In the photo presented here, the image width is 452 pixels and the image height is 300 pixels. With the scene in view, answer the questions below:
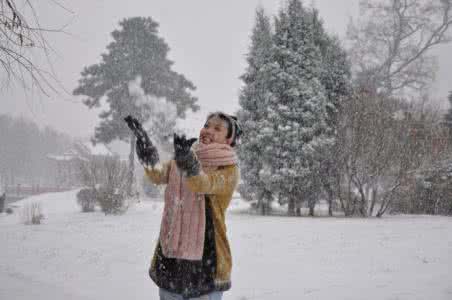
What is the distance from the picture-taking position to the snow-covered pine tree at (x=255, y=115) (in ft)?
51.9

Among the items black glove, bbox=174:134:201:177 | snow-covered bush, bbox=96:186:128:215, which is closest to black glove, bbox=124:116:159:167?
black glove, bbox=174:134:201:177

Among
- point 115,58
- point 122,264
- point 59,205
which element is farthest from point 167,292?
point 115,58

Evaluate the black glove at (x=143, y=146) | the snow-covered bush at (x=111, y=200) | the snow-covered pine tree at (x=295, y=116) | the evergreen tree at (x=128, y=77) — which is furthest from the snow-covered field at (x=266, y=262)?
the evergreen tree at (x=128, y=77)

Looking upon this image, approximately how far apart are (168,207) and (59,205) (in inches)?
843

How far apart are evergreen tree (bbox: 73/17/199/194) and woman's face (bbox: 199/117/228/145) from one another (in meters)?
22.2

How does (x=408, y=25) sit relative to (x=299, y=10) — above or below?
above

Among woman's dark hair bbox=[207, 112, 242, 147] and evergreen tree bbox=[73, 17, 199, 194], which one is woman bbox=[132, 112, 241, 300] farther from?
evergreen tree bbox=[73, 17, 199, 194]

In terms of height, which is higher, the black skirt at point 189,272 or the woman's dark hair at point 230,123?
the woman's dark hair at point 230,123

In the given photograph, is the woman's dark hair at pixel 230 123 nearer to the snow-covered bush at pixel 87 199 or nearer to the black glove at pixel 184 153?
the black glove at pixel 184 153

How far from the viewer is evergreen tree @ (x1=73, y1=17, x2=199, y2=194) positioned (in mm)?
25094

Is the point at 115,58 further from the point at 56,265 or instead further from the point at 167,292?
the point at 167,292

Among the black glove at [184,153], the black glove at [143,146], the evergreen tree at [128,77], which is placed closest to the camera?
the black glove at [184,153]

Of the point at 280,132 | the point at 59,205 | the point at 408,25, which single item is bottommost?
the point at 59,205

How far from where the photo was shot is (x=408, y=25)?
2406cm
